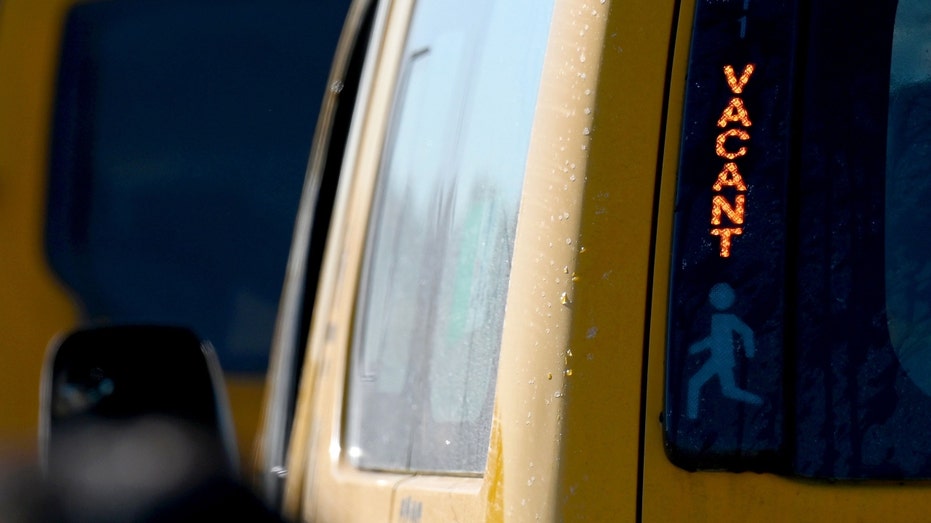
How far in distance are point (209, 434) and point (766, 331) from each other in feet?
3.10

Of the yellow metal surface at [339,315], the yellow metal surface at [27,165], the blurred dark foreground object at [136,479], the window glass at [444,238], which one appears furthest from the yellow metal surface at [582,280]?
the yellow metal surface at [27,165]

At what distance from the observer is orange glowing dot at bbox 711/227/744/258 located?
1.24 m

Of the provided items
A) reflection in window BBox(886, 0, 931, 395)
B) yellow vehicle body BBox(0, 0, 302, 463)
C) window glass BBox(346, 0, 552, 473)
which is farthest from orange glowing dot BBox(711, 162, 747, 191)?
yellow vehicle body BBox(0, 0, 302, 463)

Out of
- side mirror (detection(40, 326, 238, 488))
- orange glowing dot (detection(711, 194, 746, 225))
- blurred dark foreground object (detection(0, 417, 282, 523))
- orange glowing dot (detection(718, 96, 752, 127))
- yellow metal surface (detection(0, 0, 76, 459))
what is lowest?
blurred dark foreground object (detection(0, 417, 282, 523))

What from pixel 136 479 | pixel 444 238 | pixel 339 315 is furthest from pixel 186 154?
pixel 444 238

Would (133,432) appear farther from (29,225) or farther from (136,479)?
(29,225)

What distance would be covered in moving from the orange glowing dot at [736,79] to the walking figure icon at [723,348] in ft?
0.59

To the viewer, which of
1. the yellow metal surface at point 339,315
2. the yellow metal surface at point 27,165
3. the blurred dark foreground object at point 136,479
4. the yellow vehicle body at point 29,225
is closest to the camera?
the blurred dark foreground object at point 136,479

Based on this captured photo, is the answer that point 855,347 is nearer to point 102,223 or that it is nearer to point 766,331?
point 766,331

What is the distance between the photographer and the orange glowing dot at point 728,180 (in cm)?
125

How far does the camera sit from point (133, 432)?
1.90 m

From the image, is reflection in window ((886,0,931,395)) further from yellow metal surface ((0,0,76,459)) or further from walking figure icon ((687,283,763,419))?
yellow metal surface ((0,0,76,459))

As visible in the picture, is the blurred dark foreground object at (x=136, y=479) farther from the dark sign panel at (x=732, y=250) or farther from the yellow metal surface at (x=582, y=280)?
the dark sign panel at (x=732, y=250)

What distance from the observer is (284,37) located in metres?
5.98
